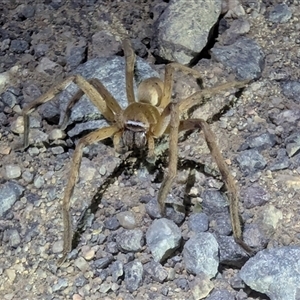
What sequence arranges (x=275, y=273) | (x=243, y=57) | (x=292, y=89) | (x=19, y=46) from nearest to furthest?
(x=275, y=273)
(x=292, y=89)
(x=243, y=57)
(x=19, y=46)

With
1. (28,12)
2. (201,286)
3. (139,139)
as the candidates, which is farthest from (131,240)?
(28,12)

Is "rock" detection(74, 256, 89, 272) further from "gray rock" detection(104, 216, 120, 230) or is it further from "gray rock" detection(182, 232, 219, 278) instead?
"gray rock" detection(182, 232, 219, 278)

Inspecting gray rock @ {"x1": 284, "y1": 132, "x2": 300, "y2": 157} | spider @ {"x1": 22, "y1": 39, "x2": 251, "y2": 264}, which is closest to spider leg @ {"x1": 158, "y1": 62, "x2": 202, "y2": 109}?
spider @ {"x1": 22, "y1": 39, "x2": 251, "y2": 264}

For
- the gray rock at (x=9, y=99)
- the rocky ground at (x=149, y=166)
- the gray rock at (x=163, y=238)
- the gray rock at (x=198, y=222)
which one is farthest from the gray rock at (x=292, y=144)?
the gray rock at (x=9, y=99)

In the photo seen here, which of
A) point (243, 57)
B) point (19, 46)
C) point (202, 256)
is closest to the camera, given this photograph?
point (202, 256)

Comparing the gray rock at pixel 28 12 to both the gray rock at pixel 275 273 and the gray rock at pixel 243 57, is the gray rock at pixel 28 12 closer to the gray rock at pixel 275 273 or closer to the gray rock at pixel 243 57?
the gray rock at pixel 243 57

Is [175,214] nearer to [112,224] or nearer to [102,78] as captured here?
[112,224]
